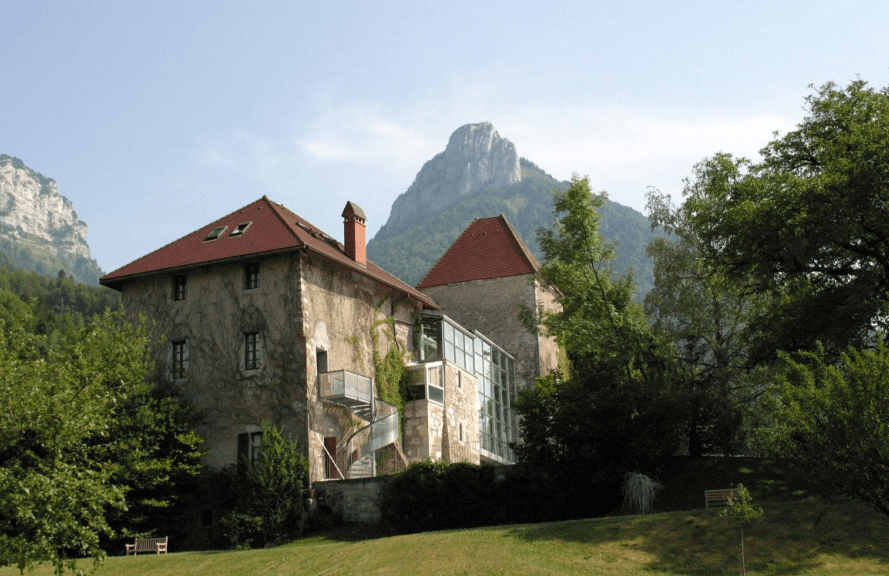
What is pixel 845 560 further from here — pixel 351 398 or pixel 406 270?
pixel 406 270

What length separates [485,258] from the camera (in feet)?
151

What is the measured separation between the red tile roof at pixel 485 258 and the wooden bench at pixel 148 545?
68.4 ft

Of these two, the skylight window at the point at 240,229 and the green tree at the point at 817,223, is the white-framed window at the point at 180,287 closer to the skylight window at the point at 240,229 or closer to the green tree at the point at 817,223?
the skylight window at the point at 240,229

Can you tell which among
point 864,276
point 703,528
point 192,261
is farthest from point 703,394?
point 192,261

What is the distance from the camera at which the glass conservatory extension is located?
37469 millimetres

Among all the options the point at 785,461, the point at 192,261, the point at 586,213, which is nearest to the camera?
the point at 785,461

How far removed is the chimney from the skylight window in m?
3.67

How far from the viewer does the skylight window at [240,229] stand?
34.0 metres

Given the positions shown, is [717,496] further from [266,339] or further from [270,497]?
[266,339]

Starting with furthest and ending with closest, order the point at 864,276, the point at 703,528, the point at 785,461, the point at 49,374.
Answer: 1. the point at 864,276
2. the point at 703,528
3. the point at 785,461
4. the point at 49,374

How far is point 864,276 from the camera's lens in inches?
1052

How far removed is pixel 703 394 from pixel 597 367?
3.94 metres

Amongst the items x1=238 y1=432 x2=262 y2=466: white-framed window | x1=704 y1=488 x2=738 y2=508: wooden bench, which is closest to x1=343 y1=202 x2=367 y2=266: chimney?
x1=238 y1=432 x2=262 y2=466: white-framed window

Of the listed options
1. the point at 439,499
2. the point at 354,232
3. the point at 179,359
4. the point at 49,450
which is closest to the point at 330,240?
the point at 354,232
